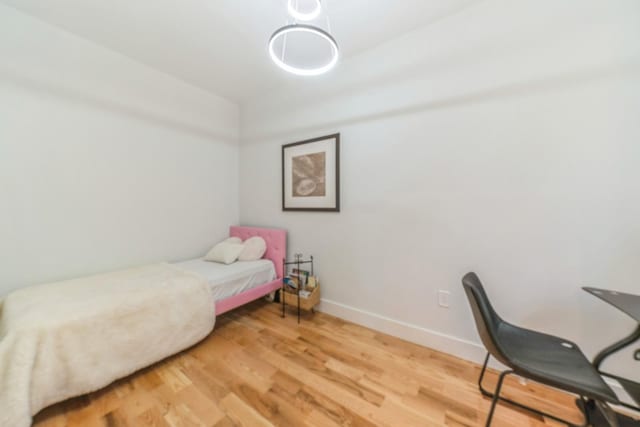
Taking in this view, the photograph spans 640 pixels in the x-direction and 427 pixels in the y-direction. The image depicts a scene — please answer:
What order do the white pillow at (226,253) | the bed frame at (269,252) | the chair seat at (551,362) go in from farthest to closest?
1. the white pillow at (226,253)
2. the bed frame at (269,252)
3. the chair seat at (551,362)

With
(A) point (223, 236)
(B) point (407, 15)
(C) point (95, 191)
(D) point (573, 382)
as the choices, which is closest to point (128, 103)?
(C) point (95, 191)

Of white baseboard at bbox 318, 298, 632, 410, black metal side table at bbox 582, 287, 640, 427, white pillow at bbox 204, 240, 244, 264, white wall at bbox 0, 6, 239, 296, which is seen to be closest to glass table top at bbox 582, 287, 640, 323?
black metal side table at bbox 582, 287, 640, 427

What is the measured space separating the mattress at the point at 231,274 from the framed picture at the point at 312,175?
30.9 inches

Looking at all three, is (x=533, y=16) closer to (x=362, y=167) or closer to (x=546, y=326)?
(x=362, y=167)

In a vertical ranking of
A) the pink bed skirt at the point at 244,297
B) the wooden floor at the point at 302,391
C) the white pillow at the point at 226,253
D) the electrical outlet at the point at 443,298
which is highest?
the white pillow at the point at 226,253

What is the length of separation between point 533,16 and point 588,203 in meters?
Result: 1.29

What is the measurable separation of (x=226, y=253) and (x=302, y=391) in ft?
5.47

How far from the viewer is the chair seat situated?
0.98 meters

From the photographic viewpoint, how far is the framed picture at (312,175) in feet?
7.83

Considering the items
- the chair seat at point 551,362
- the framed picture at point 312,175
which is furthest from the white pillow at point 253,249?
the chair seat at point 551,362

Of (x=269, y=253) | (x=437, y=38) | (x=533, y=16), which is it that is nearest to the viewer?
(x=533, y=16)

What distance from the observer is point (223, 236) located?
3258 millimetres

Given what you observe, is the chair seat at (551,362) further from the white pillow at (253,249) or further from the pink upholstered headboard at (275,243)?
the white pillow at (253,249)

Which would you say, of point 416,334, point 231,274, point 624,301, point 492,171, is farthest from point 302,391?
point 492,171
